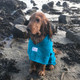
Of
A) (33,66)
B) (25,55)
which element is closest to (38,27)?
(33,66)

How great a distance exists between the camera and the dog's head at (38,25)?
3.37m

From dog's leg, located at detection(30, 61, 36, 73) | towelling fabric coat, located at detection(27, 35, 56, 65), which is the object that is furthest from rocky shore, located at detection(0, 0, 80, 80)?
towelling fabric coat, located at detection(27, 35, 56, 65)

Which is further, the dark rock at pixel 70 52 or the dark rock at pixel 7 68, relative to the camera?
the dark rock at pixel 70 52

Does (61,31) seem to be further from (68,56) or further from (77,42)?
(68,56)

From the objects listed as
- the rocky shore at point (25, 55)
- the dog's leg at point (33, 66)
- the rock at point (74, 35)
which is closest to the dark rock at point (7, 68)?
the rocky shore at point (25, 55)

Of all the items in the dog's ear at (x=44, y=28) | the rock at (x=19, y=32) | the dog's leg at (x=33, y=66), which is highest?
the dog's ear at (x=44, y=28)

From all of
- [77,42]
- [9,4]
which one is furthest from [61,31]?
[9,4]

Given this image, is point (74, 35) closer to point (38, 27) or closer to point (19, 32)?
point (19, 32)

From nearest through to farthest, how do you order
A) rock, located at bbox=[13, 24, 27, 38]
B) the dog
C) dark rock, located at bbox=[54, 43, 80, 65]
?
1. the dog
2. dark rock, located at bbox=[54, 43, 80, 65]
3. rock, located at bbox=[13, 24, 27, 38]

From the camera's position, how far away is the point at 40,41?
151 inches

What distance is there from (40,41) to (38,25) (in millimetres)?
493

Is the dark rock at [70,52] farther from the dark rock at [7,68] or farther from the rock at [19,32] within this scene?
the dark rock at [7,68]

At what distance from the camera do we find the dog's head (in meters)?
3.37

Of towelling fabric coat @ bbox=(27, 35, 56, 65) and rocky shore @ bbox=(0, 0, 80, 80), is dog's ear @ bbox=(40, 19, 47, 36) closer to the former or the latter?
towelling fabric coat @ bbox=(27, 35, 56, 65)
